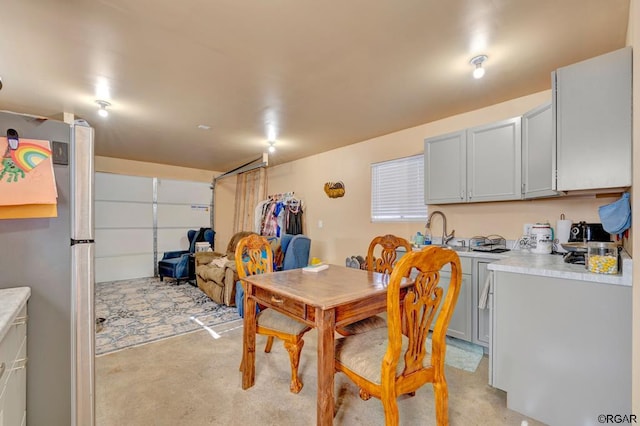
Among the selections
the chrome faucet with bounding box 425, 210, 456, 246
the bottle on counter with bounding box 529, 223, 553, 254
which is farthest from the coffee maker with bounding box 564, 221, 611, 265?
the chrome faucet with bounding box 425, 210, 456, 246

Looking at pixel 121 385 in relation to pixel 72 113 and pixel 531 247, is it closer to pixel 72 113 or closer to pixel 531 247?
pixel 72 113

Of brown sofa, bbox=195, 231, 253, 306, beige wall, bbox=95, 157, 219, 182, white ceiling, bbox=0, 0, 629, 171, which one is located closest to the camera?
white ceiling, bbox=0, 0, 629, 171

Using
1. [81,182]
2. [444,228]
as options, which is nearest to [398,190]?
[444,228]

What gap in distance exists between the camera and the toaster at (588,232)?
7.24 ft

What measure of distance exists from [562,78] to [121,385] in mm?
3600

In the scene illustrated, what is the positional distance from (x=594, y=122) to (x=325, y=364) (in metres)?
1.99

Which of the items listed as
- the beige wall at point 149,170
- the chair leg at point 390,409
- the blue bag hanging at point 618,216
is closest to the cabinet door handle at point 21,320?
the chair leg at point 390,409

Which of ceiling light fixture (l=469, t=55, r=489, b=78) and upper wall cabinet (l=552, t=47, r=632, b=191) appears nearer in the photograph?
upper wall cabinet (l=552, t=47, r=632, b=191)

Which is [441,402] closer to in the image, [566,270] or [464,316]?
[566,270]

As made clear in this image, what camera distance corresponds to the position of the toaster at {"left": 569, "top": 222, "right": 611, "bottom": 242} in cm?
221

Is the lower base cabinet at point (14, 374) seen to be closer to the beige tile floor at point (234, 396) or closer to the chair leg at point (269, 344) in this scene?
the beige tile floor at point (234, 396)

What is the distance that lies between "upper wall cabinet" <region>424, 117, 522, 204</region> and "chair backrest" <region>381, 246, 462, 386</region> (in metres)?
1.75

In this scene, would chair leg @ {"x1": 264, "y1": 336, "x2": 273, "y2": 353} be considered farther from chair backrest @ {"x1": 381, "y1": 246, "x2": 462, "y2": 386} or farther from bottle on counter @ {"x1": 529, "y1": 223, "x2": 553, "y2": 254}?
bottle on counter @ {"x1": 529, "y1": 223, "x2": 553, "y2": 254}

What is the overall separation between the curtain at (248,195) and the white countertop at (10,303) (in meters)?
4.68
